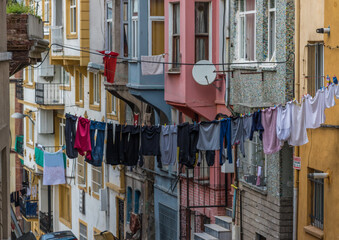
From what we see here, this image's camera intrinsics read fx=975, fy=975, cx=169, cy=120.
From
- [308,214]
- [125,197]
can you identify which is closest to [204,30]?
[308,214]

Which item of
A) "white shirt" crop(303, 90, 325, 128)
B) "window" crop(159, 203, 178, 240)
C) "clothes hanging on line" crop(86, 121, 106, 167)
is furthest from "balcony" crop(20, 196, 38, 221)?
"white shirt" crop(303, 90, 325, 128)

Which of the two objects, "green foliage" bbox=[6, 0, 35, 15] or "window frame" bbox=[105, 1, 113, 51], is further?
"window frame" bbox=[105, 1, 113, 51]

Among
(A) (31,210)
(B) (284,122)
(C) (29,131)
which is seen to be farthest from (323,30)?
(C) (29,131)

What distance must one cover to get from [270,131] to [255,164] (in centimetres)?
415

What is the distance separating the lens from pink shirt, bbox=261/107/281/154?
1939cm

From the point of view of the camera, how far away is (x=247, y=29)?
942 inches

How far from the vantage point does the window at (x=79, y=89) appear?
131 feet

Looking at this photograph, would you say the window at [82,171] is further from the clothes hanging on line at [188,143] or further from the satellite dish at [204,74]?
the clothes hanging on line at [188,143]

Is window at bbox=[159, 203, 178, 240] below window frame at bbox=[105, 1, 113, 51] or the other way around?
below

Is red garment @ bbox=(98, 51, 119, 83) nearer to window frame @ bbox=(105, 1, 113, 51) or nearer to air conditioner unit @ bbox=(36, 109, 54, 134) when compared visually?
window frame @ bbox=(105, 1, 113, 51)

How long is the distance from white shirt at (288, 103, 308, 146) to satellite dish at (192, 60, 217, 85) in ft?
23.0

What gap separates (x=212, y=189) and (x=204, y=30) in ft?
14.5

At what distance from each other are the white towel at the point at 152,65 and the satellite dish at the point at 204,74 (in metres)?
3.40

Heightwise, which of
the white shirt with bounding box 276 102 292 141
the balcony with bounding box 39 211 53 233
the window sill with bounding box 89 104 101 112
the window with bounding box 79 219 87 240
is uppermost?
the white shirt with bounding box 276 102 292 141
